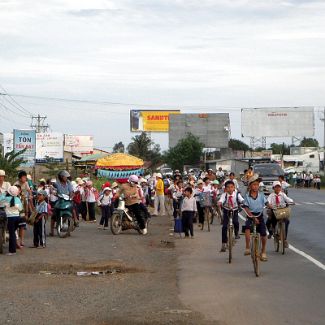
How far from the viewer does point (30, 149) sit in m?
34.3

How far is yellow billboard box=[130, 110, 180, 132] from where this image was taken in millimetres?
91875

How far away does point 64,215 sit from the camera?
2019 centimetres

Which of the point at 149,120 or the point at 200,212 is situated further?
the point at 149,120

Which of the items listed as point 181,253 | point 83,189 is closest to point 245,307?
point 181,253

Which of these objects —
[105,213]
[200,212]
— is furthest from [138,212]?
[200,212]

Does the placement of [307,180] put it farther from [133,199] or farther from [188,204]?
[188,204]

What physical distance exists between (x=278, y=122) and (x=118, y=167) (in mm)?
37708

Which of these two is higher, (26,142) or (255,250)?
(26,142)

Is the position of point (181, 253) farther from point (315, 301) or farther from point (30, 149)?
point (30, 149)

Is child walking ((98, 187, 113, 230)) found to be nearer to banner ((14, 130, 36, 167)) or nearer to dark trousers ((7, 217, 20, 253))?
dark trousers ((7, 217, 20, 253))

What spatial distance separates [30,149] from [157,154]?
3260 inches

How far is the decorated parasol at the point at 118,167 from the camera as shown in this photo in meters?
38.1

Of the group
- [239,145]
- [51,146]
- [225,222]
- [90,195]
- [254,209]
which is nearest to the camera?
[254,209]

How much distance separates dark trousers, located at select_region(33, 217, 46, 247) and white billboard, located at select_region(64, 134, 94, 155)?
7370 centimetres
